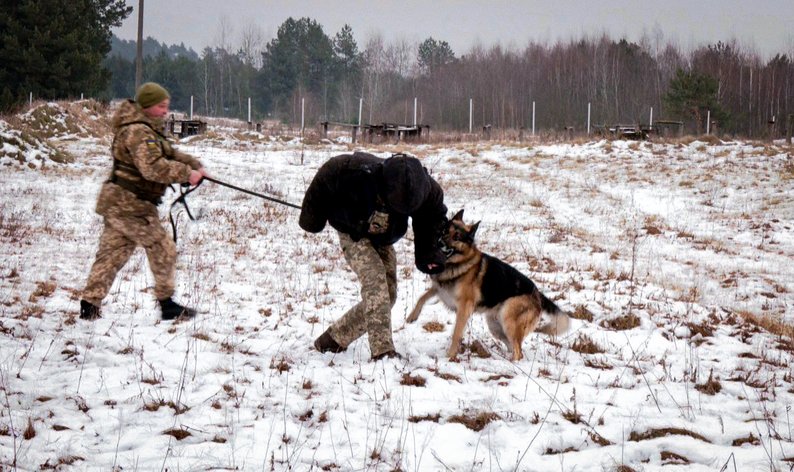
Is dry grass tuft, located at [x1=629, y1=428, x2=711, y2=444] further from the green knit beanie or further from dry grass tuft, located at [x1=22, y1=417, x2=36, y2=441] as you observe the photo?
the green knit beanie

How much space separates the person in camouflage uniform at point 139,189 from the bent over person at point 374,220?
1187 mm

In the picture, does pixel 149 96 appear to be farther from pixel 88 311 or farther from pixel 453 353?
pixel 453 353

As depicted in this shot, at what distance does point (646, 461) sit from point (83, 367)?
342cm

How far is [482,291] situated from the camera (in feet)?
15.8

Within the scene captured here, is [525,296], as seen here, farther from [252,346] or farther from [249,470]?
[249,470]

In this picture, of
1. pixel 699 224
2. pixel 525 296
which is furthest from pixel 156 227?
pixel 699 224

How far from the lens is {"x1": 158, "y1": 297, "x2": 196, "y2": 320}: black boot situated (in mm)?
4902

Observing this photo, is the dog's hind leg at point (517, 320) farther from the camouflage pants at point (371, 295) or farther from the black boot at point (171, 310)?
the black boot at point (171, 310)

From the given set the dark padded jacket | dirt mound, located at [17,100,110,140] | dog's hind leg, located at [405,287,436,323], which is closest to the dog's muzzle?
the dark padded jacket

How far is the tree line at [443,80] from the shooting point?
113 feet

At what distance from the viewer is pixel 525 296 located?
15.9 feet

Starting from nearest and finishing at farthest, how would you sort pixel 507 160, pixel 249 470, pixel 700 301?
pixel 249 470 < pixel 700 301 < pixel 507 160

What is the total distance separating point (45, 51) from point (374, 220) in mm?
35063

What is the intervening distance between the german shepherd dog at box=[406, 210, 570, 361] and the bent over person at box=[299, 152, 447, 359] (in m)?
0.23
